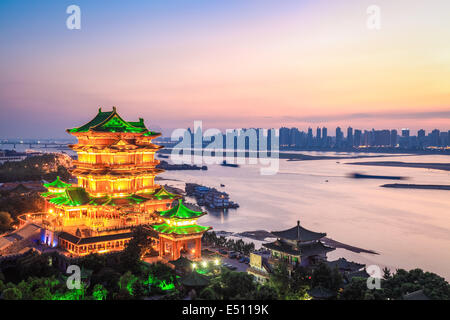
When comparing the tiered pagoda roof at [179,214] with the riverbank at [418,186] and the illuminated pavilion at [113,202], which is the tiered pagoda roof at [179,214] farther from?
the riverbank at [418,186]

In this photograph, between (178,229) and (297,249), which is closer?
(297,249)

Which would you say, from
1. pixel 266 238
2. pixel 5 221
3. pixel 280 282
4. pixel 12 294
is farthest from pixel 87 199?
pixel 266 238

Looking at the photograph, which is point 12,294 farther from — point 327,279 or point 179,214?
point 327,279

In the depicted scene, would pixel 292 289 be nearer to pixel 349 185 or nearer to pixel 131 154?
pixel 131 154

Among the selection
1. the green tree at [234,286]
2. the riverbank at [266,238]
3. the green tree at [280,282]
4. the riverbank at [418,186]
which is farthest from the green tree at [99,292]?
the riverbank at [418,186]
